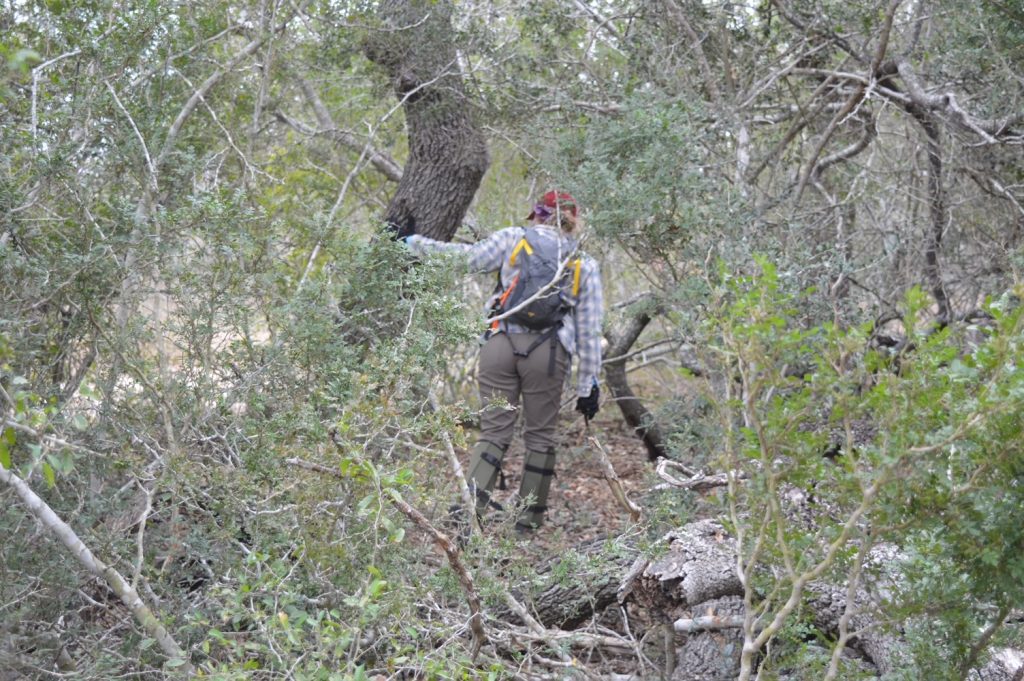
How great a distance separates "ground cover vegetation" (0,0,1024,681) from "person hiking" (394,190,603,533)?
1.22 feet

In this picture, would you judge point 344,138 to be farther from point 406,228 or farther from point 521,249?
point 521,249

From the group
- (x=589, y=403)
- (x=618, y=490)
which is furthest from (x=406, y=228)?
(x=618, y=490)

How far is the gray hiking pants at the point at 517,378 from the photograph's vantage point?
6137 millimetres

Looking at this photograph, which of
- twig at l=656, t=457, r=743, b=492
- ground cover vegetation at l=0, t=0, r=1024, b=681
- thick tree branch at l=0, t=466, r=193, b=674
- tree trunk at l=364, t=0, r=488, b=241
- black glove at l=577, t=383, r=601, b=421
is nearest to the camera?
ground cover vegetation at l=0, t=0, r=1024, b=681

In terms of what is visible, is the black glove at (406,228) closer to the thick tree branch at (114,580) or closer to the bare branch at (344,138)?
the bare branch at (344,138)

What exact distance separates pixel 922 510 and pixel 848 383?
14.3 inches

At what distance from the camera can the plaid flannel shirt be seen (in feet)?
19.4

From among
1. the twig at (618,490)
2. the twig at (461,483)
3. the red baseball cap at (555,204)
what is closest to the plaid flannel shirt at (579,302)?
the red baseball cap at (555,204)

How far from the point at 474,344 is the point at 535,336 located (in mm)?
865

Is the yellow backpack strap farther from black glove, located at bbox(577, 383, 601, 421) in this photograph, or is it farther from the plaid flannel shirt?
black glove, located at bbox(577, 383, 601, 421)

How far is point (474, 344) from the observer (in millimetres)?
5332

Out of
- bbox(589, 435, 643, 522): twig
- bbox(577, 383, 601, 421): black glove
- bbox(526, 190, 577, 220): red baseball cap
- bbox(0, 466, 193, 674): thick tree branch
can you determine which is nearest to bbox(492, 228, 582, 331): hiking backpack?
bbox(526, 190, 577, 220): red baseball cap

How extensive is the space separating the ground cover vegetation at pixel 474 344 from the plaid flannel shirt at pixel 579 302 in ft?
1.43

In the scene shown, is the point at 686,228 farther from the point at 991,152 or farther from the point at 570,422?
the point at 570,422
